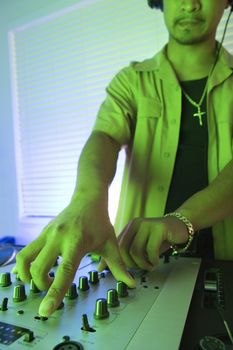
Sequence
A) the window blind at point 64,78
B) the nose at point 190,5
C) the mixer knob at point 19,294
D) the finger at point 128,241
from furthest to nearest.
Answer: the window blind at point 64,78 → the nose at point 190,5 → the finger at point 128,241 → the mixer knob at point 19,294

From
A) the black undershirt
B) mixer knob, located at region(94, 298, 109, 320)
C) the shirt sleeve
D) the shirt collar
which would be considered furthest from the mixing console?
the shirt collar

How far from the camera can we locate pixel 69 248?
1.55 feet

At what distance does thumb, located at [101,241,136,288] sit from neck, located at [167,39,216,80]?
0.65 m

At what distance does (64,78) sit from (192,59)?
109 cm

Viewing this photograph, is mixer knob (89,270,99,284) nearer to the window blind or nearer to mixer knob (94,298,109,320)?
mixer knob (94,298,109,320)

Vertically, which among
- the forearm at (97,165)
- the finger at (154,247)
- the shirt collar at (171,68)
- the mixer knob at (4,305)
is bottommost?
the mixer knob at (4,305)

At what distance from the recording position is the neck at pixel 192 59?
0.92 meters

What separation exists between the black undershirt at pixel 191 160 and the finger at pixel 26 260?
46 cm

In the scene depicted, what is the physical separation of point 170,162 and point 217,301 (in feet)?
1.64

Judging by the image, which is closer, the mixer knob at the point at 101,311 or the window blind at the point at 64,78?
the mixer knob at the point at 101,311

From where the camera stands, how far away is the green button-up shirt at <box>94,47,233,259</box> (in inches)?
34.4

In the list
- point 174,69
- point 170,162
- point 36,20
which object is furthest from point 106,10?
point 170,162

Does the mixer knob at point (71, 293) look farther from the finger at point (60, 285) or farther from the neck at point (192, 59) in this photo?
the neck at point (192, 59)

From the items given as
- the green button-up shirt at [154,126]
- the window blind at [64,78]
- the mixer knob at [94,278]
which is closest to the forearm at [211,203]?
the green button-up shirt at [154,126]
